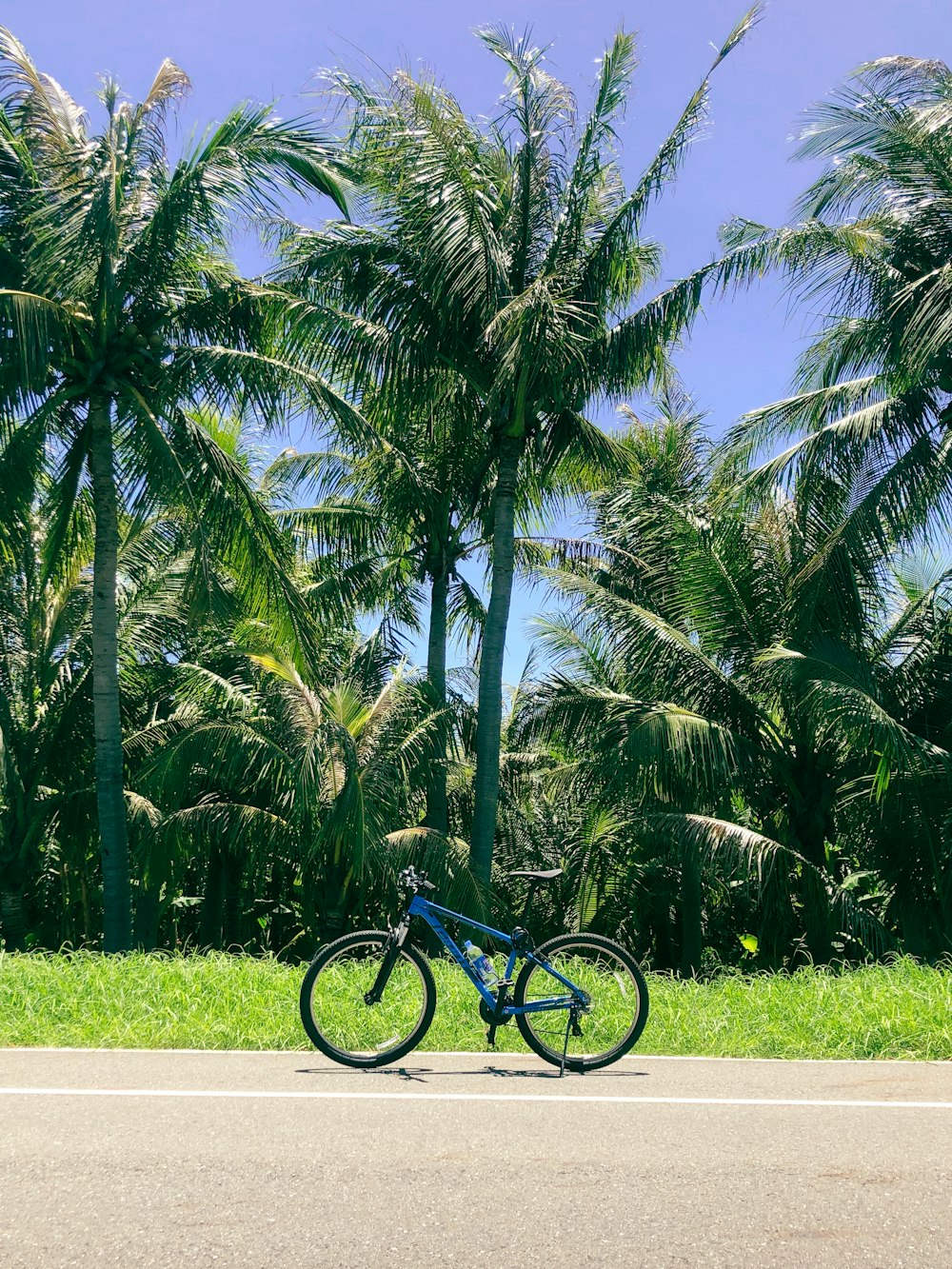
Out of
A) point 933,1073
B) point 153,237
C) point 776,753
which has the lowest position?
point 933,1073

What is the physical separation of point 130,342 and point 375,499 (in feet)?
19.2

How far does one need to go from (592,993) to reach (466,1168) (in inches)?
84.4

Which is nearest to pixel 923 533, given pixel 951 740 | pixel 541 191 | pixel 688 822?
pixel 951 740

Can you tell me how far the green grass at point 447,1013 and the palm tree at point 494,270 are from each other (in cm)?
677

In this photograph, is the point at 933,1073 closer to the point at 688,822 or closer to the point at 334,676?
the point at 688,822

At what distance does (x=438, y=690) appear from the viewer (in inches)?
647

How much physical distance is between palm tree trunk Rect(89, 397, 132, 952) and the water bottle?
781cm

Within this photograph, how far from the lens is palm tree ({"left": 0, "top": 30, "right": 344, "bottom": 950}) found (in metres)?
12.5

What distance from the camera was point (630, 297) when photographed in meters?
15.4

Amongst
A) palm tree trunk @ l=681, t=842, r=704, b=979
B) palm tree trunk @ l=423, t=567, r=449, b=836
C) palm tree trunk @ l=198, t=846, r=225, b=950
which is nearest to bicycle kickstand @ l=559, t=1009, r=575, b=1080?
palm tree trunk @ l=423, t=567, r=449, b=836

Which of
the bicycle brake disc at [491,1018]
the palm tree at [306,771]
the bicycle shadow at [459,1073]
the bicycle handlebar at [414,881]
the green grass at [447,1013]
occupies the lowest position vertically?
the bicycle shadow at [459,1073]

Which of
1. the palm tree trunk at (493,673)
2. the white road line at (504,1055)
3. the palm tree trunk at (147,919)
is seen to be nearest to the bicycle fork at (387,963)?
the white road line at (504,1055)

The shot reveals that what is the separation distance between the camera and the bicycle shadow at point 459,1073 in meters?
5.66

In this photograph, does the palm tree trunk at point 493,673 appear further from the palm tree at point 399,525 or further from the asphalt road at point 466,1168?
the asphalt road at point 466,1168
